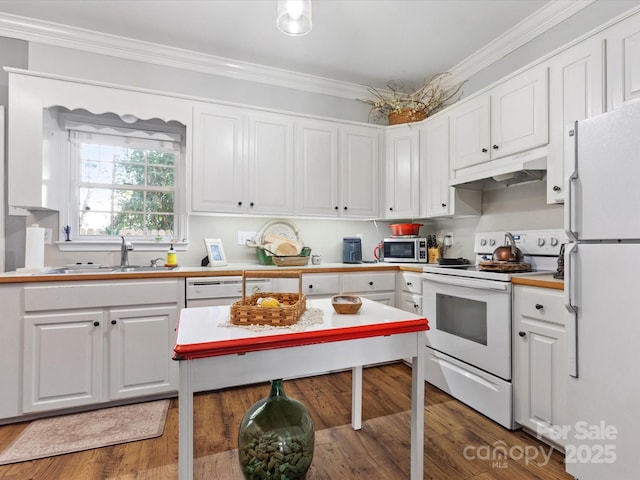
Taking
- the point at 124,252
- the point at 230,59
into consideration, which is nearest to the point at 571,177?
the point at 230,59

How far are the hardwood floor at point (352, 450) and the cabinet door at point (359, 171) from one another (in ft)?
5.63

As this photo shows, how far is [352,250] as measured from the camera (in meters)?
3.30

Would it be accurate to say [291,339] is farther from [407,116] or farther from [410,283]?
[407,116]

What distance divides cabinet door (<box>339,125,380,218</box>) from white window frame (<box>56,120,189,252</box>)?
150 centimetres

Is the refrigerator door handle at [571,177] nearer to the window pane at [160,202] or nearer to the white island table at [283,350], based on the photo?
the white island table at [283,350]

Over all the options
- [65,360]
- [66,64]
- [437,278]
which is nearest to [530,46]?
[437,278]

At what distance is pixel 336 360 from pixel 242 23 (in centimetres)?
255

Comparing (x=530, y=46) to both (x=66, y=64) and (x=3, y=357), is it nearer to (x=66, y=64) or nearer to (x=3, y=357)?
(x=66, y=64)

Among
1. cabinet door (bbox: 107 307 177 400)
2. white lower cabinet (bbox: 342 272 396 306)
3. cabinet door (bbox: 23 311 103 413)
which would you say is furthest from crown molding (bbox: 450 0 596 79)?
cabinet door (bbox: 23 311 103 413)

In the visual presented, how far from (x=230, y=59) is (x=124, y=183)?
1.47m

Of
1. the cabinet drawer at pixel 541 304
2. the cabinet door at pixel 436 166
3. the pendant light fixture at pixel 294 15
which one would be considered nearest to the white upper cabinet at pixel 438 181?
the cabinet door at pixel 436 166

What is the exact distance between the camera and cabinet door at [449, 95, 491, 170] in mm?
2537

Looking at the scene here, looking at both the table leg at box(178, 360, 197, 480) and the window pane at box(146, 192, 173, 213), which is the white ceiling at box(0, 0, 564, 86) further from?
the table leg at box(178, 360, 197, 480)

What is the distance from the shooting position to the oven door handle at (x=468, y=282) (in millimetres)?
1974
